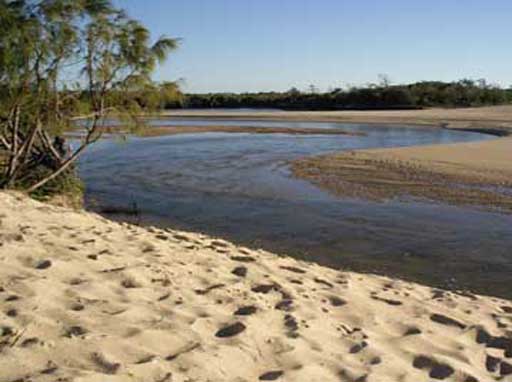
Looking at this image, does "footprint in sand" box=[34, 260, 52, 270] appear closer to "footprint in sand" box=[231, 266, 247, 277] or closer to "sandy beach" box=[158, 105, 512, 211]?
"footprint in sand" box=[231, 266, 247, 277]

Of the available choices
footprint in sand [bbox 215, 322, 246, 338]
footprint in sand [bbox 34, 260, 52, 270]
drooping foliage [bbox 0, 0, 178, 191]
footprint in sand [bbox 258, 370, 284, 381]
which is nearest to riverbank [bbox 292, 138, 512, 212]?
drooping foliage [bbox 0, 0, 178, 191]

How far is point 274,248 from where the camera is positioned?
10234 mm

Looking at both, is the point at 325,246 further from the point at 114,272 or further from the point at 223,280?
the point at 114,272

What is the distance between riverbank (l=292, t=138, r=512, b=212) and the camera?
15289mm

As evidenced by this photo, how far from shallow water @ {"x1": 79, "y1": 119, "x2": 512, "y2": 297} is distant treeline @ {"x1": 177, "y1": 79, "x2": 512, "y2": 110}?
50104 millimetres

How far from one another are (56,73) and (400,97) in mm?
70040

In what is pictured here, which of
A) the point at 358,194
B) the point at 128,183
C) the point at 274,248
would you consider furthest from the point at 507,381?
the point at 128,183

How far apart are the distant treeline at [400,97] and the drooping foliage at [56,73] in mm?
58509

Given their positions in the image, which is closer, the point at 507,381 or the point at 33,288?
the point at 507,381

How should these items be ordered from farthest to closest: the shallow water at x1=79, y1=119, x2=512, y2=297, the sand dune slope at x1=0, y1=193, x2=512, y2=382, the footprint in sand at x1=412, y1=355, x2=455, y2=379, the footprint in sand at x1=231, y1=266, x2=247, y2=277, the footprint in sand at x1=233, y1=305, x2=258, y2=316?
the shallow water at x1=79, y1=119, x2=512, y2=297, the footprint in sand at x1=231, y1=266, x2=247, y2=277, the footprint in sand at x1=233, y1=305, x2=258, y2=316, the footprint in sand at x1=412, y1=355, x2=455, y2=379, the sand dune slope at x1=0, y1=193, x2=512, y2=382

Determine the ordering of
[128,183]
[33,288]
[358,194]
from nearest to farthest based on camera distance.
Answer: [33,288] < [358,194] < [128,183]

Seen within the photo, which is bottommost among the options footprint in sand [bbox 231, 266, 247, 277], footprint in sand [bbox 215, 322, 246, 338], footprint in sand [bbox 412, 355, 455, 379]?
footprint in sand [bbox 412, 355, 455, 379]

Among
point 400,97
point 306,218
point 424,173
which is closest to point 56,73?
point 306,218

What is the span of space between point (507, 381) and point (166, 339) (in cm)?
236
